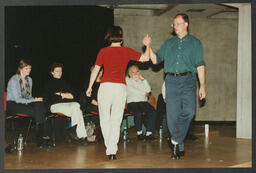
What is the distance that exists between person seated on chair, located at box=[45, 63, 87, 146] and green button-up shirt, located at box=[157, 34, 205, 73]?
6.01 feet

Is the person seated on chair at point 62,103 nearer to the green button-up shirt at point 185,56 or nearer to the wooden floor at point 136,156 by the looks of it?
the wooden floor at point 136,156

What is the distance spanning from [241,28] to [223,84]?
3.30m

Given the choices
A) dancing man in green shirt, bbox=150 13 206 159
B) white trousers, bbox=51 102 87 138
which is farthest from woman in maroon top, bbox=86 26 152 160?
white trousers, bbox=51 102 87 138

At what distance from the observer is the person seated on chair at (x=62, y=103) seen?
16.6ft

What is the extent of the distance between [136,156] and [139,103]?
1869 millimetres

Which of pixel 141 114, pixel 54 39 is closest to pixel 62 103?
pixel 141 114

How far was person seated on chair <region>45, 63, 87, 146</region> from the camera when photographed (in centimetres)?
506

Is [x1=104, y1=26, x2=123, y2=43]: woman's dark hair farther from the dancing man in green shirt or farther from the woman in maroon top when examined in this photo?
the dancing man in green shirt

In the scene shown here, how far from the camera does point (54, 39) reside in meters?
7.18

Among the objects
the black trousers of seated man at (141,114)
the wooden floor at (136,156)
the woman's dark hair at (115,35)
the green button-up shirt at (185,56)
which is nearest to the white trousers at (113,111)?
the wooden floor at (136,156)

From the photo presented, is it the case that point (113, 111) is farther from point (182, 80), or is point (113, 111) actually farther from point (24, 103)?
point (24, 103)
